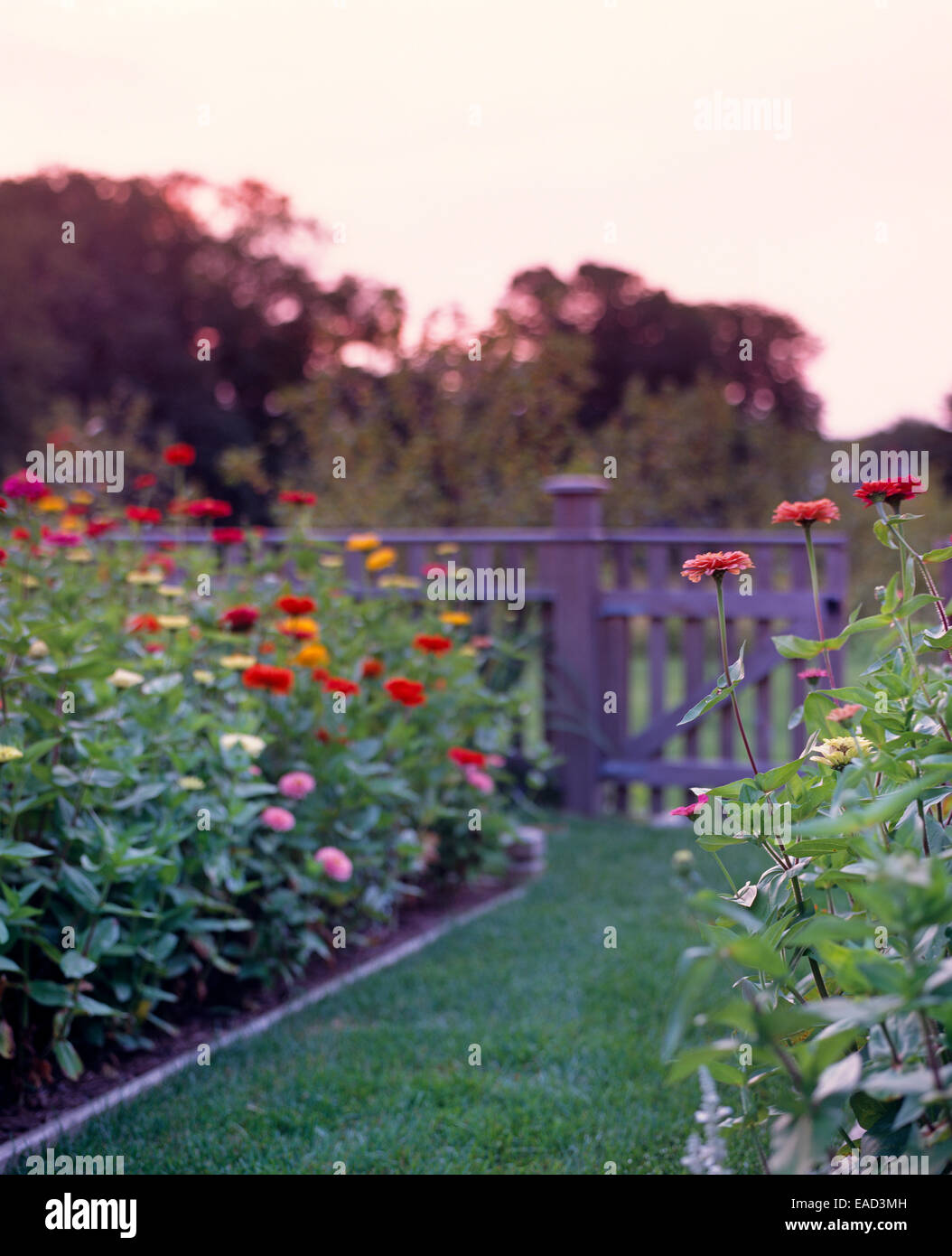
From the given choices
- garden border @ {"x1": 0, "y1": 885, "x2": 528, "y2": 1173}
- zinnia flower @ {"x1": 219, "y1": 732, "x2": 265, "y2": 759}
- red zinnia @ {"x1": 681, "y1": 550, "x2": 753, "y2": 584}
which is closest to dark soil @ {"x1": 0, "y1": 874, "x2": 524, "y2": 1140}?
garden border @ {"x1": 0, "y1": 885, "x2": 528, "y2": 1173}

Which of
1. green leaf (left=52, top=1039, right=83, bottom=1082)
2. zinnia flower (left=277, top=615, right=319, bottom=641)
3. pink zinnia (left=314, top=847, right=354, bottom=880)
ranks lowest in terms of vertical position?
green leaf (left=52, top=1039, right=83, bottom=1082)

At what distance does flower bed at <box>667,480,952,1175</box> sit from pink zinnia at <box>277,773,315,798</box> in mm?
1200

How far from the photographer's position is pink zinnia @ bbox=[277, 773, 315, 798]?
2.51 metres

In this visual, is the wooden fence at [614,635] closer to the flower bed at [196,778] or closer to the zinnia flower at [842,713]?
the flower bed at [196,778]

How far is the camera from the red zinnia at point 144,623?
2656mm

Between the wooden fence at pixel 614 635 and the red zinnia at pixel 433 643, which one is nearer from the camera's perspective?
the red zinnia at pixel 433 643

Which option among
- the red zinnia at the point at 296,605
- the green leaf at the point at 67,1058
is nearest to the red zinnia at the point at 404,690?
the red zinnia at the point at 296,605

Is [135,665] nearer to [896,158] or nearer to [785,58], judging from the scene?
[785,58]

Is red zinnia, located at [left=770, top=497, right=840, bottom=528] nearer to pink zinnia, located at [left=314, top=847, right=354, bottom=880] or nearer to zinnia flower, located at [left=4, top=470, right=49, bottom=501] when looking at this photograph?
pink zinnia, located at [left=314, top=847, right=354, bottom=880]

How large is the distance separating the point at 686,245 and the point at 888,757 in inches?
288

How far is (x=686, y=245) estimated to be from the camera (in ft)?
25.2

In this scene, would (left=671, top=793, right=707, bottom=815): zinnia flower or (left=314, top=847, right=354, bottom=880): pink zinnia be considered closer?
(left=671, top=793, right=707, bottom=815): zinnia flower

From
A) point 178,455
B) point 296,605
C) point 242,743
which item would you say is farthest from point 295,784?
point 178,455
